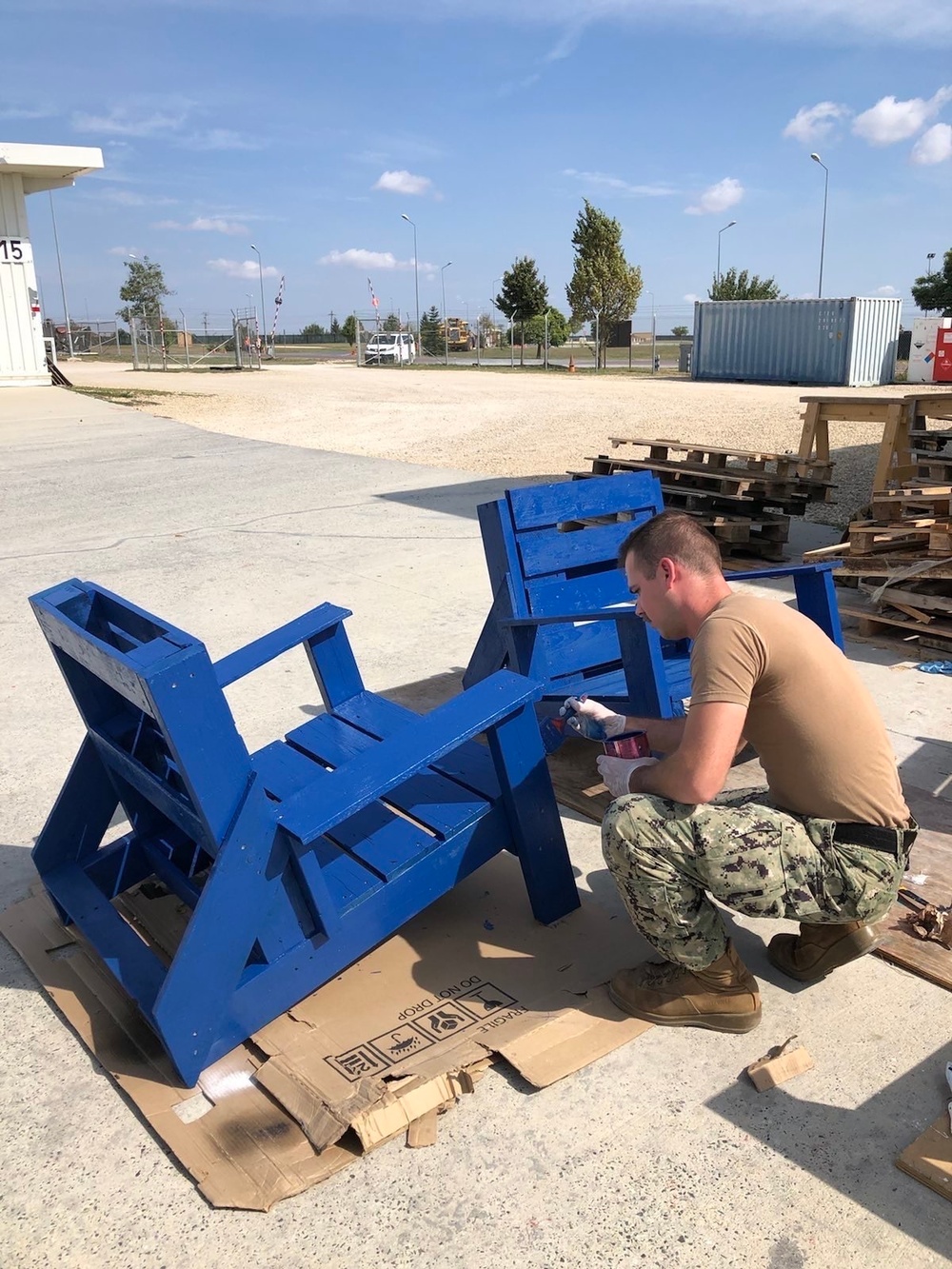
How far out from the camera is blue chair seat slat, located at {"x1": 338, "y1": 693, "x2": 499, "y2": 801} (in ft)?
9.95

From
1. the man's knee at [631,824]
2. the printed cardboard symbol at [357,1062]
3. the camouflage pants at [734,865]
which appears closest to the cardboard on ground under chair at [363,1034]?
the printed cardboard symbol at [357,1062]

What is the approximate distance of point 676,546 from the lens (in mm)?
2443

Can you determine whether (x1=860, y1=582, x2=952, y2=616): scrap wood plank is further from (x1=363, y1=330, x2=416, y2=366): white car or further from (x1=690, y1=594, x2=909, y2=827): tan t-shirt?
(x1=363, y1=330, x2=416, y2=366): white car

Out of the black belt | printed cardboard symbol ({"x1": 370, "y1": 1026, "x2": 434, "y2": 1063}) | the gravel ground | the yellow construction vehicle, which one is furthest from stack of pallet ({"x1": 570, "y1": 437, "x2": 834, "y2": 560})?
the yellow construction vehicle

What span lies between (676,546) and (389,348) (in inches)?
1840

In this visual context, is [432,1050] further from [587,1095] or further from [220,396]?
[220,396]

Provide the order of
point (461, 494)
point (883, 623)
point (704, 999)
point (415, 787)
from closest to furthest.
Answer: point (704, 999), point (415, 787), point (883, 623), point (461, 494)

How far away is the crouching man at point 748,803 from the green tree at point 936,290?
161 feet

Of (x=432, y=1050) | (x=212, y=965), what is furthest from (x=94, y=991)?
(x=432, y=1050)

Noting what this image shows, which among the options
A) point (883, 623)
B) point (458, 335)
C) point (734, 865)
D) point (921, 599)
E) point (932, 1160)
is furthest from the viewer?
point (458, 335)

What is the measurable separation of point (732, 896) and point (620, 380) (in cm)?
3056

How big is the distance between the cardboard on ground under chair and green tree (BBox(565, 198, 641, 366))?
41.6 metres

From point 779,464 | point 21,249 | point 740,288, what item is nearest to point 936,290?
point 740,288

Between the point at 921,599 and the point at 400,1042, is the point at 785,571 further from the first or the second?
the point at 400,1042
